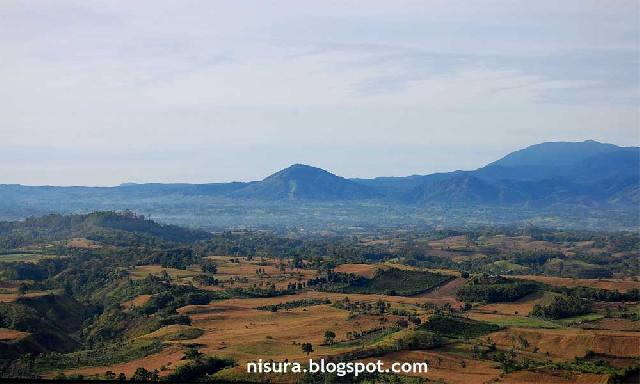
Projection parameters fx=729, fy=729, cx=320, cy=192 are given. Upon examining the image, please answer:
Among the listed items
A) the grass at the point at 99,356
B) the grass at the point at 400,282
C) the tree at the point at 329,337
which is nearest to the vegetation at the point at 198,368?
the grass at the point at 99,356

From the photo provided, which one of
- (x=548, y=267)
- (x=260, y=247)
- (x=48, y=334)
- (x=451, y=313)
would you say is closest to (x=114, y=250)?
(x=260, y=247)

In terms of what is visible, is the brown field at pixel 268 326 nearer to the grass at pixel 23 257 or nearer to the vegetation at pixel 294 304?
the vegetation at pixel 294 304

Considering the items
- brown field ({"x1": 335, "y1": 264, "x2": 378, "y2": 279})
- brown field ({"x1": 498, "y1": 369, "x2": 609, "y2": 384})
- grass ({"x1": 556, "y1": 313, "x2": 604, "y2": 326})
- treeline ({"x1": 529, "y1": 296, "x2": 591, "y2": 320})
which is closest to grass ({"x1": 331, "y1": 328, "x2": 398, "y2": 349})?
brown field ({"x1": 498, "y1": 369, "x2": 609, "y2": 384})

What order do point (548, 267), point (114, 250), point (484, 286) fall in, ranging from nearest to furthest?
1. point (484, 286)
2. point (114, 250)
3. point (548, 267)

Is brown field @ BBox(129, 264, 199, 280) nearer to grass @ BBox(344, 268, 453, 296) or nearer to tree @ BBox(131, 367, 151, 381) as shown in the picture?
grass @ BBox(344, 268, 453, 296)

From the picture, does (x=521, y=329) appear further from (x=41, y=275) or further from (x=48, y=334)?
(x=41, y=275)

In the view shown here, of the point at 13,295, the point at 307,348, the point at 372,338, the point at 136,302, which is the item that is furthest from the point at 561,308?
the point at 13,295

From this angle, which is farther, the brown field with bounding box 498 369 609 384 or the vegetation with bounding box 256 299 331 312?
A: the vegetation with bounding box 256 299 331 312
